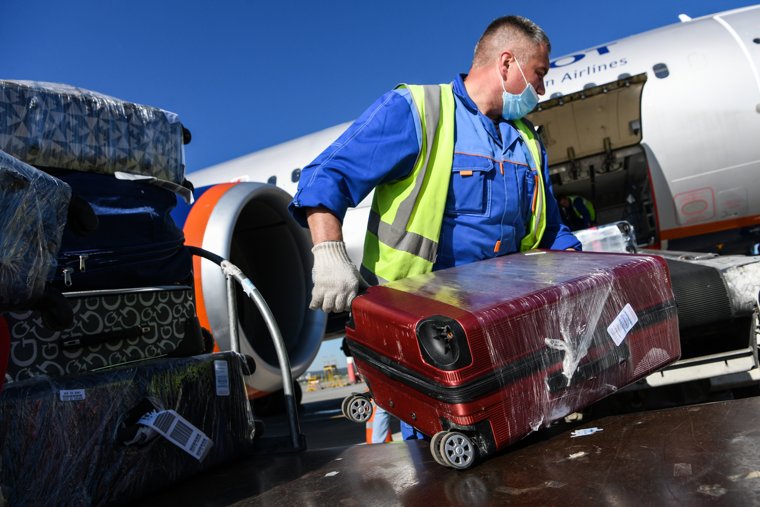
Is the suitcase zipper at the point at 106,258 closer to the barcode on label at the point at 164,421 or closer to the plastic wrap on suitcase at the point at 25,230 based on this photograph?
the plastic wrap on suitcase at the point at 25,230

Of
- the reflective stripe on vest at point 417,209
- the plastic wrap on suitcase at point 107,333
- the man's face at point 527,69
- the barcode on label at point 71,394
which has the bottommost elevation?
the barcode on label at point 71,394

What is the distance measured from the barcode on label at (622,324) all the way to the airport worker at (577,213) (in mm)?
5636

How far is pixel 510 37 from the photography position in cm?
200

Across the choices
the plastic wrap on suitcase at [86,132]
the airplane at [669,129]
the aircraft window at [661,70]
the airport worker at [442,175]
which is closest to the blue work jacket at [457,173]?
the airport worker at [442,175]

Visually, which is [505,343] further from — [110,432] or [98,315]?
[98,315]

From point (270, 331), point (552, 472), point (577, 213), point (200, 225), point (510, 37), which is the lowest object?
point (552, 472)

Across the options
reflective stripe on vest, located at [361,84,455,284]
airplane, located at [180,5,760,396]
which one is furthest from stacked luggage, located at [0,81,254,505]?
airplane, located at [180,5,760,396]

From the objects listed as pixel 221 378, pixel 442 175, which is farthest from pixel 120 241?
pixel 442 175

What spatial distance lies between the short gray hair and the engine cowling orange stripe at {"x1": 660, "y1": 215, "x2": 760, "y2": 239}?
5.01 meters

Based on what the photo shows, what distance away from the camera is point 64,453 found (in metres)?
1.17

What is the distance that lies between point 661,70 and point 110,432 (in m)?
6.71

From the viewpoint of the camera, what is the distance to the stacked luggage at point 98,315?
1.10 metres

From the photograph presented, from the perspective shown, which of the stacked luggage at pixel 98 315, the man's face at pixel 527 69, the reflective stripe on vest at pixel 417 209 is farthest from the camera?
the man's face at pixel 527 69

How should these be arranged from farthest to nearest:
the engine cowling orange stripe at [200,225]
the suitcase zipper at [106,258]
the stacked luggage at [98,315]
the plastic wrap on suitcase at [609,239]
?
the plastic wrap on suitcase at [609,239] → the engine cowling orange stripe at [200,225] → the suitcase zipper at [106,258] → the stacked luggage at [98,315]
